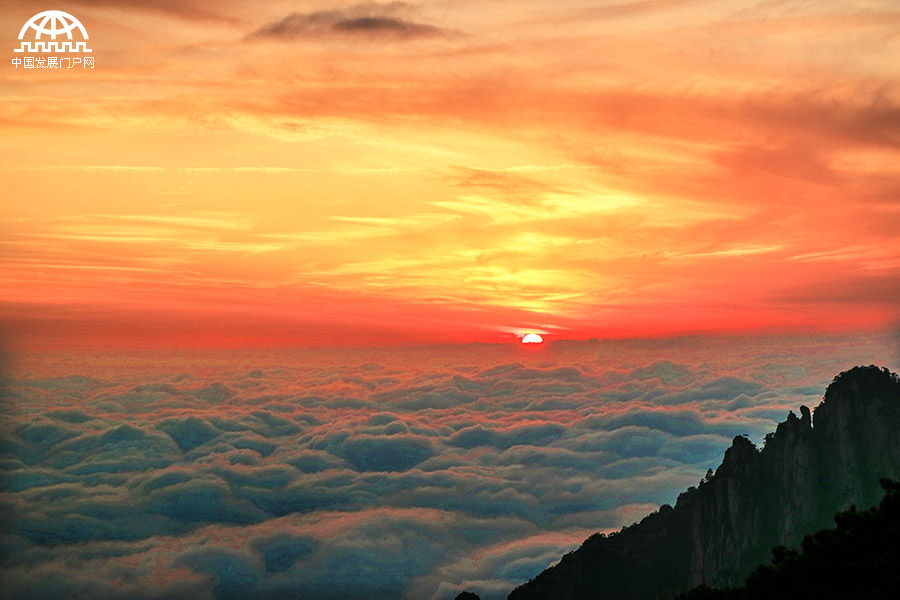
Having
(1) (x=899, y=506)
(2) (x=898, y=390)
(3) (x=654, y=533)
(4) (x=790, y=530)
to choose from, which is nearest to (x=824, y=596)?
(1) (x=899, y=506)

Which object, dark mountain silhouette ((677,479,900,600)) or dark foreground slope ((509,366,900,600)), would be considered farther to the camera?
dark foreground slope ((509,366,900,600))

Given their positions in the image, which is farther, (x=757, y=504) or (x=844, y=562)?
(x=757, y=504)

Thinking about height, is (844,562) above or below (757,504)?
above

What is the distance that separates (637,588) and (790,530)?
32.5m

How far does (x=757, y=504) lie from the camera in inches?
5340

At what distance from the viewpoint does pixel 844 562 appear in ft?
117

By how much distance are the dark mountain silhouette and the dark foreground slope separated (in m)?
86.5

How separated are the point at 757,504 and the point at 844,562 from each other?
108m

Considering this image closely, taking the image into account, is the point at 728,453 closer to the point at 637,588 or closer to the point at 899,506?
the point at 637,588

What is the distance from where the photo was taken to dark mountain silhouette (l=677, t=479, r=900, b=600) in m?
34.2

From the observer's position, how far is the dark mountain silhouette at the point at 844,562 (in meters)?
34.2

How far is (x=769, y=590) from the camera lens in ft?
124

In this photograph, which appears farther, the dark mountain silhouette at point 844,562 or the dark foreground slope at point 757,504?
the dark foreground slope at point 757,504

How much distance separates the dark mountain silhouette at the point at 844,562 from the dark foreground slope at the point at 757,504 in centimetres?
8653
